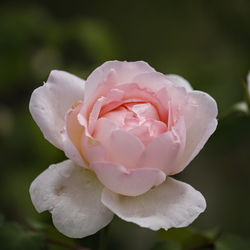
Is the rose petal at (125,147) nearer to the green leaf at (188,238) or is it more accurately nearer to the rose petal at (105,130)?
the rose petal at (105,130)

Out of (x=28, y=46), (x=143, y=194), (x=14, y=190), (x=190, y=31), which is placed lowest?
(x=14, y=190)

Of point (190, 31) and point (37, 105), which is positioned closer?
point (37, 105)

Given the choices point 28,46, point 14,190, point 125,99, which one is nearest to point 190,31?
point 28,46

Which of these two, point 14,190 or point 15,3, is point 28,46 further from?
point 15,3

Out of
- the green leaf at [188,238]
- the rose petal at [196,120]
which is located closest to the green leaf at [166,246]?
the green leaf at [188,238]

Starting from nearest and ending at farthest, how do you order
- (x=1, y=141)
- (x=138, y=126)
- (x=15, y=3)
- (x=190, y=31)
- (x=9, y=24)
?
1. (x=138, y=126)
2. (x=9, y=24)
3. (x=1, y=141)
4. (x=15, y=3)
5. (x=190, y=31)

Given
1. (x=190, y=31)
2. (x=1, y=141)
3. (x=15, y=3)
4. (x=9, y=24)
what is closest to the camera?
(x=9, y=24)
